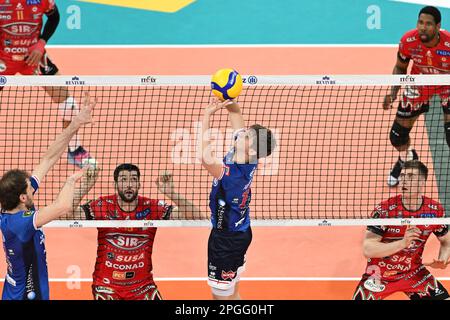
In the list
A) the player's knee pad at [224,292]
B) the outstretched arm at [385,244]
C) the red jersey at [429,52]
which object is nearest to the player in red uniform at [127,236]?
the player's knee pad at [224,292]

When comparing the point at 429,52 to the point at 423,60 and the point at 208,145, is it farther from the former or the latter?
the point at 208,145

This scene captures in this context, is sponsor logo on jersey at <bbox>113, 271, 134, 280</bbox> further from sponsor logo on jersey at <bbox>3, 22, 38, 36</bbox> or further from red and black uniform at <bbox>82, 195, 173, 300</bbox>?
sponsor logo on jersey at <bbox>3, 22, 38, 36</bbox>

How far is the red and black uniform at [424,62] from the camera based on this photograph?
14.5 meters

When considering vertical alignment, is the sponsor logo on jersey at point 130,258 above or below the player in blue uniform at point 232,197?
below

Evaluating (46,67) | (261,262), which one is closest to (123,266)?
(261,262)

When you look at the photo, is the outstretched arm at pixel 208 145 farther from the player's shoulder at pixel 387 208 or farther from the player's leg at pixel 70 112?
the player's leg at pixel 70 112

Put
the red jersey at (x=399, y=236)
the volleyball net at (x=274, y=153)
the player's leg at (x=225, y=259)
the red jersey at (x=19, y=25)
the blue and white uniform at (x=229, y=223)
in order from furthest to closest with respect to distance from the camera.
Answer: the red jersey at (x=19, y=25), the volleyball net at (x=274, y=153), the red jersey at (x=399, y=236), the player's leg at (x=225, y=259), the blue and white uniform at (x=229, y=223)

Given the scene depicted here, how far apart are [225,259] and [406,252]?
7.56 feet

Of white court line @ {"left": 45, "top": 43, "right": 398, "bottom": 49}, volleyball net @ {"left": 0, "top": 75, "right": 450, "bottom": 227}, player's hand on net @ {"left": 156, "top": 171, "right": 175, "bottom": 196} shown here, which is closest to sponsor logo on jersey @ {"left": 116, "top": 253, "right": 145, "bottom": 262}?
player's hand on net @ {"left": 156, "top": 171, "right": 175, "bottom": 196}

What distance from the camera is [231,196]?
10.3 metres

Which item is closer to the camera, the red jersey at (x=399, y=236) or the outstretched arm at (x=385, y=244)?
the outstretched arm at (x=385, y=244)
